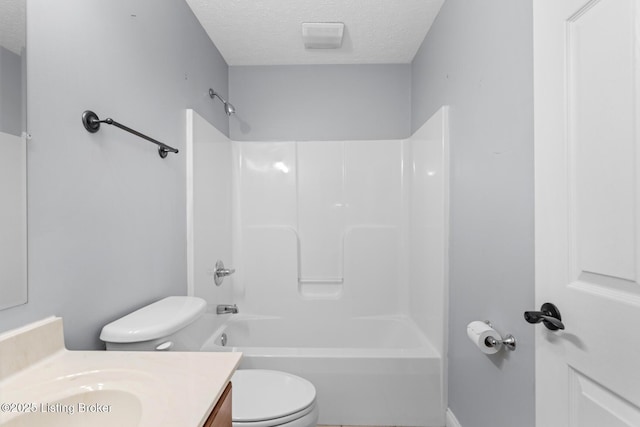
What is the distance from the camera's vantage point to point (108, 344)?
1.11 meters

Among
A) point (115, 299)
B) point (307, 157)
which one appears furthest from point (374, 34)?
point (115, 299)

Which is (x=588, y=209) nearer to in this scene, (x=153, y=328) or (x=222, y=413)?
(x=222, y=413)

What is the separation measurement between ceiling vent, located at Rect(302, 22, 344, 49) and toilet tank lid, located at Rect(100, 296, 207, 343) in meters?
1.76

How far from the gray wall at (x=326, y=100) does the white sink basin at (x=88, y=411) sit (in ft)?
7.21

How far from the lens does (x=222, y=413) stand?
763 millimetres

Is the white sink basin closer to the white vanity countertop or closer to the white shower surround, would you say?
the white vanity countertop

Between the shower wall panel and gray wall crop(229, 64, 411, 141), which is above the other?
gray wall crop(229, 64, 411, 141)

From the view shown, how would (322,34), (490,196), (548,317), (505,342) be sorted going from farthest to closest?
(322,34) < (490,196) < (505,342) < (548,317)

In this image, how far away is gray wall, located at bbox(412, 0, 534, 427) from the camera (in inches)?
44.0

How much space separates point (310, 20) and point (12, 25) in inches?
62.2

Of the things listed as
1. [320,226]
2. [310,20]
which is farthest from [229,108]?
[320,226]

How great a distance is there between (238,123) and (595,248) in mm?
2474

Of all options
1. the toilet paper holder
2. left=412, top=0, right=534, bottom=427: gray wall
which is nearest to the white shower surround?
left=412, top=0, right=534, bottom=427: gray wall

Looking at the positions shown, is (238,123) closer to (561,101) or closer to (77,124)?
(77,124)
